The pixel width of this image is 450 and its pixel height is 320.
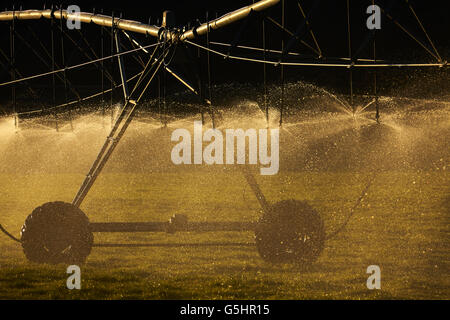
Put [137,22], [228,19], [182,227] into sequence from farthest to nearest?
[182,227] → [137,22] → [228,19]

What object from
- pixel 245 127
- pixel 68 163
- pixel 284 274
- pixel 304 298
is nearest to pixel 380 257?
pixel 284 274

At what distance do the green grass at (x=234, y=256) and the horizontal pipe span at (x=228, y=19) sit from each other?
3.82 meters

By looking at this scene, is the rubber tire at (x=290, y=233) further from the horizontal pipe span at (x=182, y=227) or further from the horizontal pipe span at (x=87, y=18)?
the horizontal pipe span at (x=87, y=18)

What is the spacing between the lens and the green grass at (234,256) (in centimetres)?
1034

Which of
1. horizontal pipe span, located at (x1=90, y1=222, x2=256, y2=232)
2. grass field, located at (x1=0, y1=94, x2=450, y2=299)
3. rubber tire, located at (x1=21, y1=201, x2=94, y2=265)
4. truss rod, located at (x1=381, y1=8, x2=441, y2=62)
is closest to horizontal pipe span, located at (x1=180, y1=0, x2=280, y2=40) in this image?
truss rod, located at (x1=381, y1=8, x2=441, y2=62)

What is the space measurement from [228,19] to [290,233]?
338 cm

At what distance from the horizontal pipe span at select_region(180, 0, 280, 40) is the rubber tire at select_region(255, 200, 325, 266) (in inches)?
112

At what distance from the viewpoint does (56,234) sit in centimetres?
1159

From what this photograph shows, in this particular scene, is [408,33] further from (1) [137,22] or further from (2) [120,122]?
(2) [120,122]

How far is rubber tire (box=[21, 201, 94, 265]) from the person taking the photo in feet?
37.9

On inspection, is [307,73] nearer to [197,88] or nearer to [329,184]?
[329,184]

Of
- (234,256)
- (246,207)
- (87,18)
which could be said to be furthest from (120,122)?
(246,207)

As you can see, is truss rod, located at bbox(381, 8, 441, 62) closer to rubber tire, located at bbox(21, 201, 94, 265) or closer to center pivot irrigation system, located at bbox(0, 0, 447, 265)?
center pivot irrigation system, located at bbox(0, 0, 447, 265)

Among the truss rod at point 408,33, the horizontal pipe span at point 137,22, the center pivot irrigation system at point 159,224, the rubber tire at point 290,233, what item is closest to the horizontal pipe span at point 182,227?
the center pivot irrigation system at point 159,224
